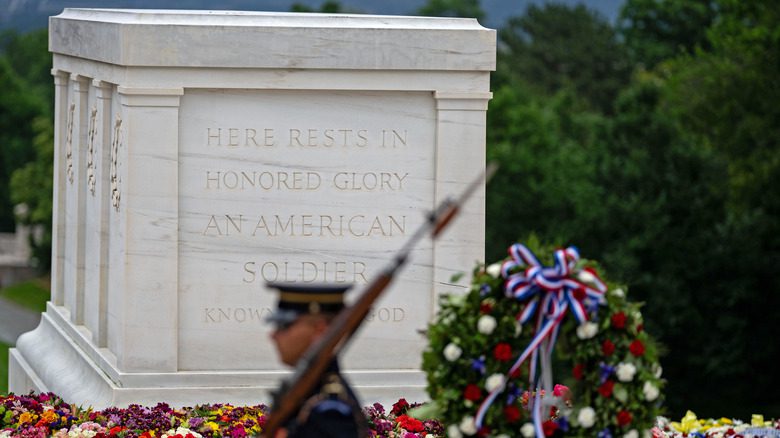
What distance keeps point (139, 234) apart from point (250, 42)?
1696mm

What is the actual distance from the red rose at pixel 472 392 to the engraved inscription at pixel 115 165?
17.3 ft

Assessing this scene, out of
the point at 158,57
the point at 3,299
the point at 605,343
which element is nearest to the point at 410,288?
the point at 158,57

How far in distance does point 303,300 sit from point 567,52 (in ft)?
294

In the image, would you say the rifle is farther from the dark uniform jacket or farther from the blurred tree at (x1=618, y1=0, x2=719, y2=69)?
the blurred tree at (x1=618, y1=0, x2=719, y2=69)

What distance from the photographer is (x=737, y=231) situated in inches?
1497

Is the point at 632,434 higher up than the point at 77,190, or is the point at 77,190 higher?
the point at 77,190

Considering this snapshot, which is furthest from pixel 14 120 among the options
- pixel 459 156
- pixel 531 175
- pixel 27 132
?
pixel 459 156

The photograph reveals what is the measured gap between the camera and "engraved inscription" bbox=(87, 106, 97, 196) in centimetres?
1490

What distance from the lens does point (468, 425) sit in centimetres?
900

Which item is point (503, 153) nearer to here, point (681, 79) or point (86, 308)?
point (681, 79)

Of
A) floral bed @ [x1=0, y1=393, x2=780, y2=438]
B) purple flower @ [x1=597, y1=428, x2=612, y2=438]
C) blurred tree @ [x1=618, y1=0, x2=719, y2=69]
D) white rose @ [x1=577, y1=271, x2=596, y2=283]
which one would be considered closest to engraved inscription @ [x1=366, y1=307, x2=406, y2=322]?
floral bed @ [x1=0, y1=393, x2=780, y2=438]

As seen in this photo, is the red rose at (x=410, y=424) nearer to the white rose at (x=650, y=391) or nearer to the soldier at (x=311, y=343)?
the white rose at (x=650, y=391)

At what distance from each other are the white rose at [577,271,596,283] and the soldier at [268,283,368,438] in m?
1.76

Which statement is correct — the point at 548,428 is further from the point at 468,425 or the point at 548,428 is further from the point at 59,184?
the point at 59,184
